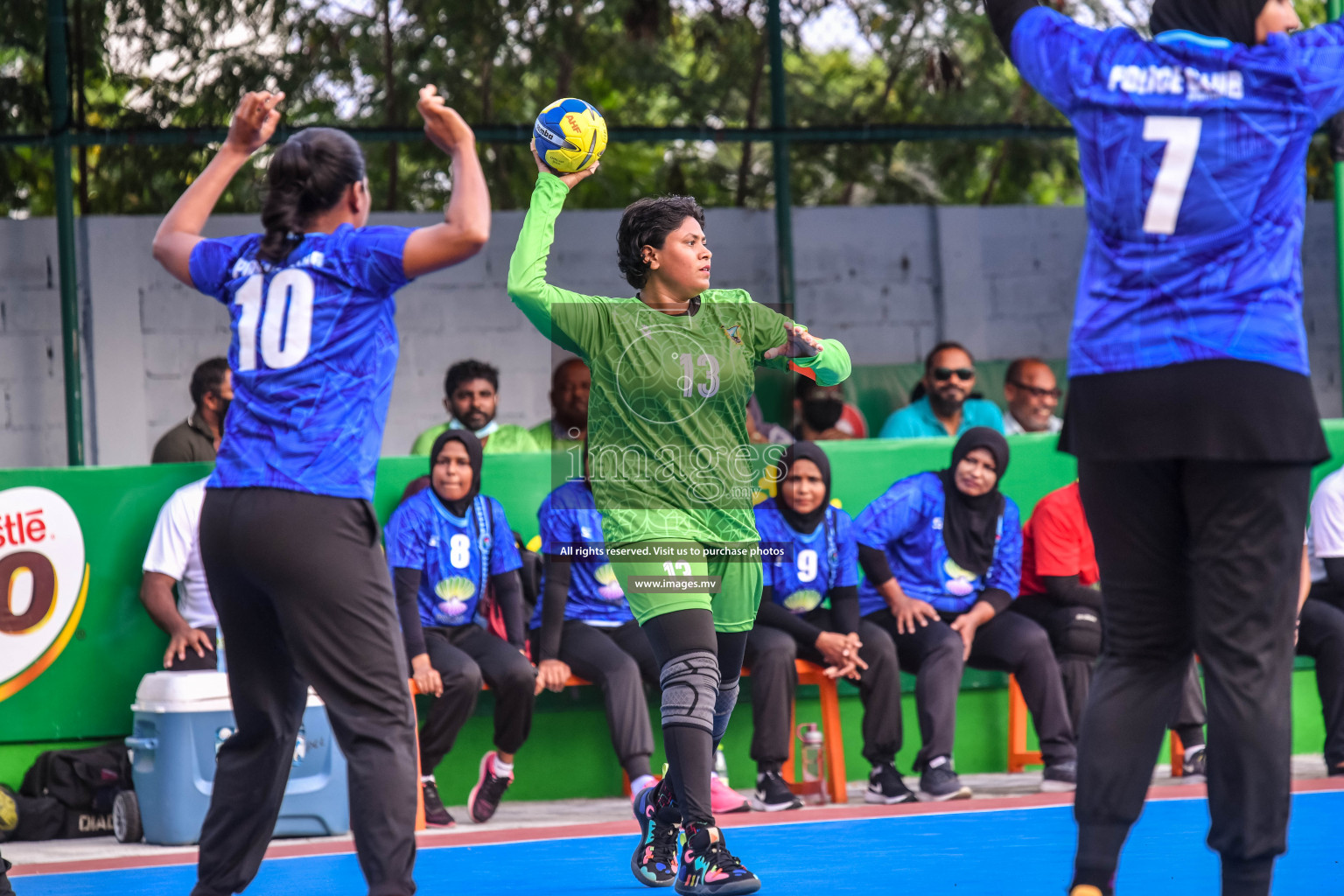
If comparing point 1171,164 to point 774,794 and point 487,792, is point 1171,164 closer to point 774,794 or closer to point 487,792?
point 774,794

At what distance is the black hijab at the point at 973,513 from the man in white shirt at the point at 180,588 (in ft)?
11.0

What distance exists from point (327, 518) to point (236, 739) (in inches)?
24.9

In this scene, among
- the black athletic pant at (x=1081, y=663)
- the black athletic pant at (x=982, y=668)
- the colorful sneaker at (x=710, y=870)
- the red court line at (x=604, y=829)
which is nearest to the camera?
the colorful sneaker at (x=710, y=870)

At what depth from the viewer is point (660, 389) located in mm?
4891

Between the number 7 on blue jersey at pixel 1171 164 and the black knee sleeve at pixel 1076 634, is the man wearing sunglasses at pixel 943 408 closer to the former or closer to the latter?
the black knee sleeve at pixel 1076 634

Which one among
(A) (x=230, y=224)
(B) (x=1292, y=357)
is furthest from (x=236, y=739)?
(A) (x=230, y=224)

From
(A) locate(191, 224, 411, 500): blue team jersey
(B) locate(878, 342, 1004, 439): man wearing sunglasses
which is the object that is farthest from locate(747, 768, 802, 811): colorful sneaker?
(A) locate(191, 224, 411, 500): blue team jersey

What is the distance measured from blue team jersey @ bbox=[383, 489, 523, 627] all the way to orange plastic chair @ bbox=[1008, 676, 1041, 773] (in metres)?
2.50

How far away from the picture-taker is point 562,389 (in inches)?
345

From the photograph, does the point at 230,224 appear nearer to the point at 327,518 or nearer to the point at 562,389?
the point at 562,389

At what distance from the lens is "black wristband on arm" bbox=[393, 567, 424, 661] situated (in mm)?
7086

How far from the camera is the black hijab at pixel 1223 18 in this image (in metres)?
3.35

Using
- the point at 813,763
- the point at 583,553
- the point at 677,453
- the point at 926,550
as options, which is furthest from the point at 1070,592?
the point at 677,453

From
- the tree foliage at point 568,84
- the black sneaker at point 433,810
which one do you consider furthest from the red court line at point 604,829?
the tree foliage at point 568,84
